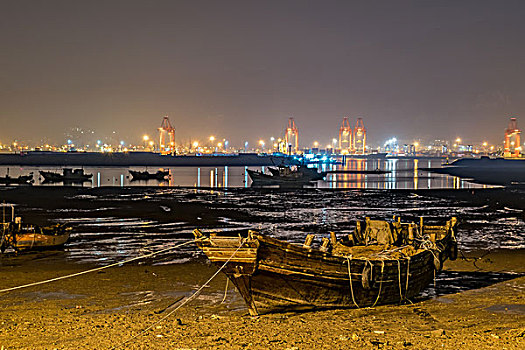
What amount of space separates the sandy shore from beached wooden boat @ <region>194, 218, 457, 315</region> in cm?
34

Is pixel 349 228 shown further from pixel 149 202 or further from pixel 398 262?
pixel 149 202

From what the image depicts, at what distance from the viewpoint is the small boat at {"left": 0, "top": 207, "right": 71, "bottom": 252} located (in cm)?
1691

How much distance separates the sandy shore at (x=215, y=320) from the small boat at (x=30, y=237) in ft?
10.3

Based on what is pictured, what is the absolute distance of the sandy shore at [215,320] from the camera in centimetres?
905

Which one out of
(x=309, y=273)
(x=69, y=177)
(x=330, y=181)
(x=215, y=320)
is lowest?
(x=215, y=320)

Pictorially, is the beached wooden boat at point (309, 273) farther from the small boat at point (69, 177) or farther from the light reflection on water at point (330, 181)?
the small boat at point (69, 177)

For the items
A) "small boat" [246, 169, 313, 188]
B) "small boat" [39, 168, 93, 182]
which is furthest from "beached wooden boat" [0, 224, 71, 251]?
"small boat" [39, 168, 93, 182]

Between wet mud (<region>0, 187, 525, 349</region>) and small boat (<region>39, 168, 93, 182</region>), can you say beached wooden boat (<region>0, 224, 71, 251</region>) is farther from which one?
small boat (<region>39, 168, 93, 182</region>)

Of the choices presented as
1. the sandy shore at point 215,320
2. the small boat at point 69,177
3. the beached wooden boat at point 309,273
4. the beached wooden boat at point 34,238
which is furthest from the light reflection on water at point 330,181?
the beached wooden boat at point 309,273

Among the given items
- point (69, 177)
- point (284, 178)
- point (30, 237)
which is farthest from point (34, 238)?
point (69, 177)

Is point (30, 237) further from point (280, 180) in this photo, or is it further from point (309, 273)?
point (280, 180)

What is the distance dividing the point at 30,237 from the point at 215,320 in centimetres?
961

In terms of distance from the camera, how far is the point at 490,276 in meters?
14.6

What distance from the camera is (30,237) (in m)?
17.3
